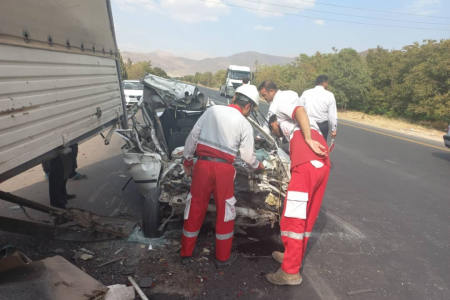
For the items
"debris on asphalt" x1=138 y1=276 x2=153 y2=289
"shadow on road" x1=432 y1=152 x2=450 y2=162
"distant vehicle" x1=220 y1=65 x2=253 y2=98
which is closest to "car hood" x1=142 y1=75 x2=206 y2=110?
"debris on asphalt" x1=138 y1=276 x2=153 y2=289

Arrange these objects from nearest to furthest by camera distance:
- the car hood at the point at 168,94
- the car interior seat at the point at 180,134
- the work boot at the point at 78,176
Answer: the car interior seat at the point at 180,134, the car hood at the point at 168,94, the work boot at the point at 78,176

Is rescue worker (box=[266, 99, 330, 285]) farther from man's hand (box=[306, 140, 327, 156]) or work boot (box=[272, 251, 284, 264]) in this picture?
work boot (box=[272, 251, 284, 264])

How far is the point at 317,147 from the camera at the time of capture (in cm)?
268

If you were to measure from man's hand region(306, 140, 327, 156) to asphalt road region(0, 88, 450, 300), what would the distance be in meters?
1.27

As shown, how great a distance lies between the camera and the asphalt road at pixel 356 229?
110 inches

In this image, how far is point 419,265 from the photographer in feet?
10.6

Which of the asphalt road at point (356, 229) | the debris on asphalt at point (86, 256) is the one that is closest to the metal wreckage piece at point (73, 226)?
the debris on asphalt at point (86, 256)

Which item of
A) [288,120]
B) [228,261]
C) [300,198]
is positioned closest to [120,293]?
[228,261]

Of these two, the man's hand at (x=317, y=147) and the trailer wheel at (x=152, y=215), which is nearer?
the man's hand at (x=317, y=147)

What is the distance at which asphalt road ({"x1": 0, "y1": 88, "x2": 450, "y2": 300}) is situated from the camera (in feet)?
9.19

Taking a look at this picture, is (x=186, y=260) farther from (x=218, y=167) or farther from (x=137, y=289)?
(x=218, y=167)

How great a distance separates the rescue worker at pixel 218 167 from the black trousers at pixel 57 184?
204 cm

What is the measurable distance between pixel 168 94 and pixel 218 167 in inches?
98.1

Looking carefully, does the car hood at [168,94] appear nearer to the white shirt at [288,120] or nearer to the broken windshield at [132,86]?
the white shirt at [288,120]
